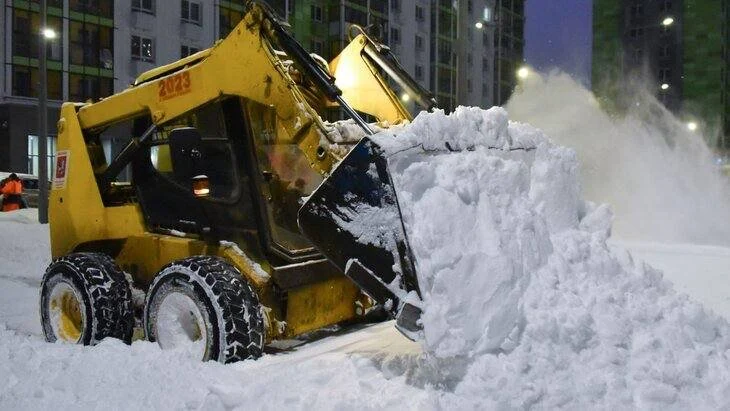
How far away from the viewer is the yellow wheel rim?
598 cm

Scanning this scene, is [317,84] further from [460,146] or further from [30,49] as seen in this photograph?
[30,49]

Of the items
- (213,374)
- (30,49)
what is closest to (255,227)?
(213,374)

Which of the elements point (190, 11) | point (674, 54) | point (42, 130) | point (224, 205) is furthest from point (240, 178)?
point (674, 54)

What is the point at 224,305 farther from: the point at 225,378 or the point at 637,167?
the point at 637,167

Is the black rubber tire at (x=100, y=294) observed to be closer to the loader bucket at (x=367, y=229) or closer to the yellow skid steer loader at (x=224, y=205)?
the yellow skid steer loader at (x=224, y=205)

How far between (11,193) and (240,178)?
1848 cm

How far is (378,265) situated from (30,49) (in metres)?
34.8

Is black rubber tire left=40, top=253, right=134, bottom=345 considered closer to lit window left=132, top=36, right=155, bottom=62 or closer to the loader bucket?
the loader bucket

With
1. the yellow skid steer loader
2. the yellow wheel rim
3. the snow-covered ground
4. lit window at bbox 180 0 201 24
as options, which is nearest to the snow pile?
the yellow skid steer loader

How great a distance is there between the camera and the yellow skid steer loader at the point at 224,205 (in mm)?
4699

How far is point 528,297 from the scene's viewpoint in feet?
13.7

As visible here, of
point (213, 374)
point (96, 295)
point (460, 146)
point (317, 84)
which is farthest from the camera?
point (96, 295)

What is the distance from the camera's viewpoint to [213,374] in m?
4.43

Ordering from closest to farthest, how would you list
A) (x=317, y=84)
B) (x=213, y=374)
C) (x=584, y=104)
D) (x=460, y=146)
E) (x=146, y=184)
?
(x=213, y=374) → (x=460, y=146) → (x=317, y=84) → (x=146, y=184) → (x=584, y=104)
